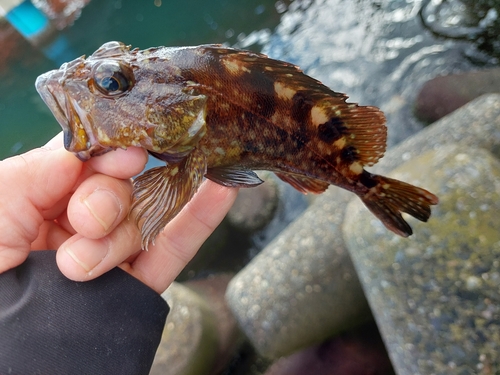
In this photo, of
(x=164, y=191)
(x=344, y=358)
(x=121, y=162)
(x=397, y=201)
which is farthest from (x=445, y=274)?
(x=121, y=162)

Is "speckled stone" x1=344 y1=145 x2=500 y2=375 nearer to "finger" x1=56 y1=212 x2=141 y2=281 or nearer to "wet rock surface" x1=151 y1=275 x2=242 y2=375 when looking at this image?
"wet rock surface" x1=151 y1=275 x2=242 y2=375

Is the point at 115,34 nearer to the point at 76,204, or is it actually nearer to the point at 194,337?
the point at 194,337

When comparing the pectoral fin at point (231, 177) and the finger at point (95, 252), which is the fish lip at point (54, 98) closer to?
the finger at point (95, 252)

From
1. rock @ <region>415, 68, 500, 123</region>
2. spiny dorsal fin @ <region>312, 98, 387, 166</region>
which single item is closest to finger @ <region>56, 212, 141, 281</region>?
spiny dorsal fin @ <region>312, 98, 387, 166</region>

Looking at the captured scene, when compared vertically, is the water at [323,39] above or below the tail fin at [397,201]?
below

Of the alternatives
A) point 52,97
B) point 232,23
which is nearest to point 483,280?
point 52,97

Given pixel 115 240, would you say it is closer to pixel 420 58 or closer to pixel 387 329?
pixel 387 329

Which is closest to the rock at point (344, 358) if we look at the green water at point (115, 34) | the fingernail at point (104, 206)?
the fingernail at point (104, 206)
